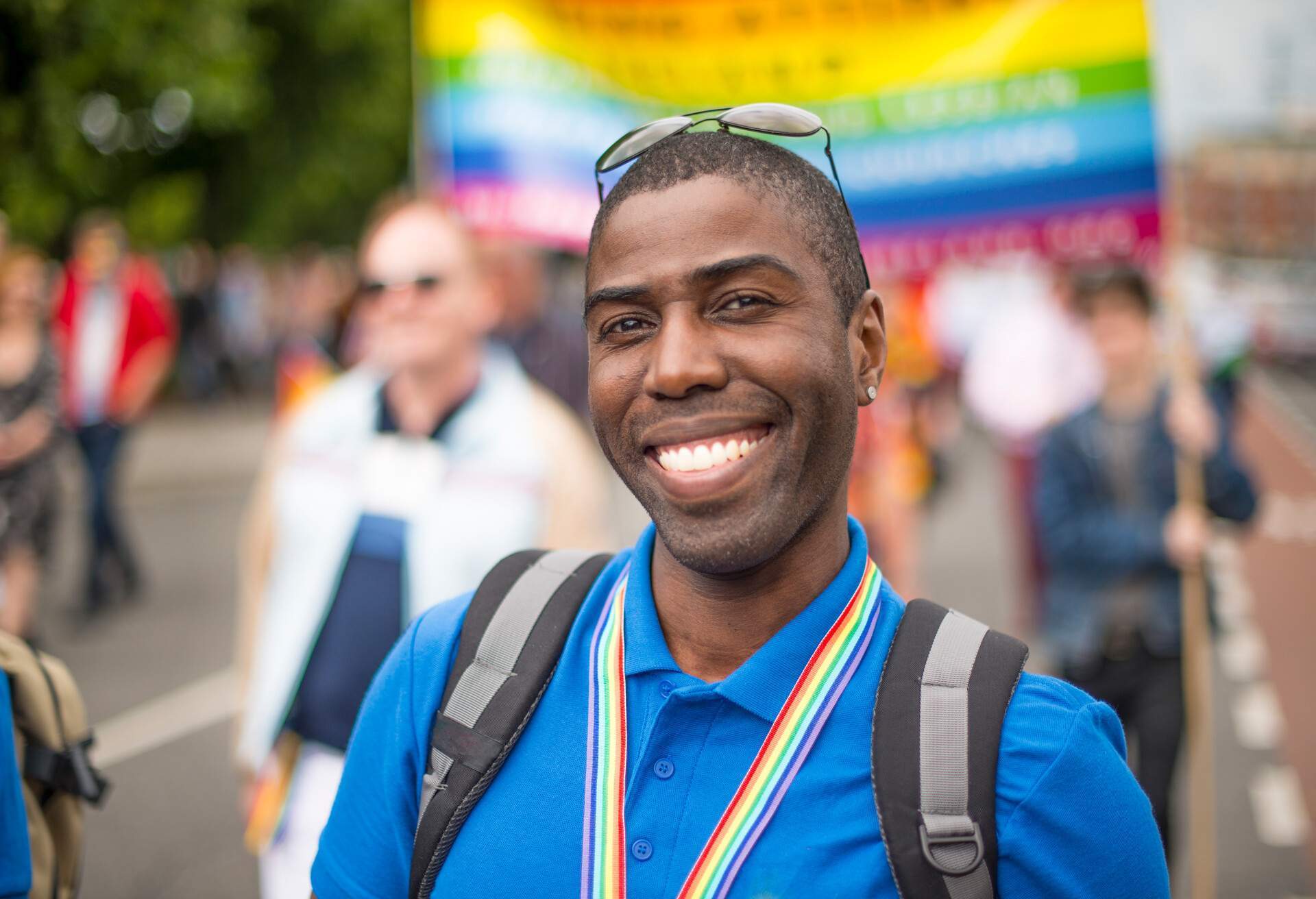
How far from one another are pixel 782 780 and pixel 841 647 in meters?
0.19

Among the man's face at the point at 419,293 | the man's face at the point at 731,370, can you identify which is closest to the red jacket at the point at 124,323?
the man's face at the point at 419,293

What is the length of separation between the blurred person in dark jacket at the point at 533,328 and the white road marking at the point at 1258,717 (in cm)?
342

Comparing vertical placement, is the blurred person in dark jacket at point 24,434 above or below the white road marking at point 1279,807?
above

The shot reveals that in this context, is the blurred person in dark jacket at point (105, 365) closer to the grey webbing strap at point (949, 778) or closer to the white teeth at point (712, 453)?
the white teeth at point (712, 453)

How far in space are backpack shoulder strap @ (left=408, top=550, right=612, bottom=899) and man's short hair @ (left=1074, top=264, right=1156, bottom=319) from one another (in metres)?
2.94

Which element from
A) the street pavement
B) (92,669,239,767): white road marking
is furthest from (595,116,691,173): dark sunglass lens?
(92,669,239,767): white road marking

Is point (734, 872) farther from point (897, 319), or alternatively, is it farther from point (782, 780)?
point (897, 319)

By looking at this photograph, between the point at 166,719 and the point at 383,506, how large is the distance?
365 centimetres

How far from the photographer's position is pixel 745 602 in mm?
1597

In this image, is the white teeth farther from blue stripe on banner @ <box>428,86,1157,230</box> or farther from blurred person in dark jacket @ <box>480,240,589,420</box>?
blurred person in dark jacket @ <box>480,240,589,420</box>

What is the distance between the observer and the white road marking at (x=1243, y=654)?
698 cm

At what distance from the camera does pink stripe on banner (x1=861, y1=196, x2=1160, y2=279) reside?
404 cm

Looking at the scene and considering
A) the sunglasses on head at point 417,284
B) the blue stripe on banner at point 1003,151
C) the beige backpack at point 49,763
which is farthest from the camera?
the blue stripe on banner at point 1003,151

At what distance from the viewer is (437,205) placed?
3521 millimetres
